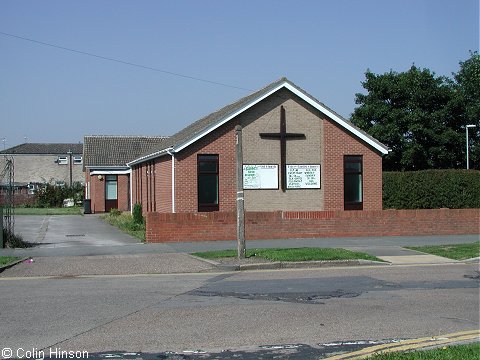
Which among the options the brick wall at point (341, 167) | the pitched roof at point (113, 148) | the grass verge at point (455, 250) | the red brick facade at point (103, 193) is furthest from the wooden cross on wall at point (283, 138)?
the pitched roof at point (113, 148)

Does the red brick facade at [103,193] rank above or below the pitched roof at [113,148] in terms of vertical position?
below

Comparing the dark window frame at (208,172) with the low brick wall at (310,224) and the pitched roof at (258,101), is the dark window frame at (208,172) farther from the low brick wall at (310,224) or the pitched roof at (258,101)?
the low brick wall at (310,224)

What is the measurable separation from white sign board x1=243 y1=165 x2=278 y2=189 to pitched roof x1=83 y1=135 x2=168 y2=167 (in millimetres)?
24608

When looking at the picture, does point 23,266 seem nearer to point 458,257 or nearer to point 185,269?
point 185,269

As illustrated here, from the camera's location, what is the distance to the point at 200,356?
7766mm

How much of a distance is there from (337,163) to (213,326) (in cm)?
1919

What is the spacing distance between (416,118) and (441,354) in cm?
4104

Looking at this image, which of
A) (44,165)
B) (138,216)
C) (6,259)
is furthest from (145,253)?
(44,165)

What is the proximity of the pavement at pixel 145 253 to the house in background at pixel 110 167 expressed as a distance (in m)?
21.2

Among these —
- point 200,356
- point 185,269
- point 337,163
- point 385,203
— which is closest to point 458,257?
point 185,269

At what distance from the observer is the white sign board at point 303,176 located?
27.4m

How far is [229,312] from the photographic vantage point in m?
10.5

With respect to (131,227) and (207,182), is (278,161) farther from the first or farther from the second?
(131,227)

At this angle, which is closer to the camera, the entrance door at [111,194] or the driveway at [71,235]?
the driveway at [71,235]
